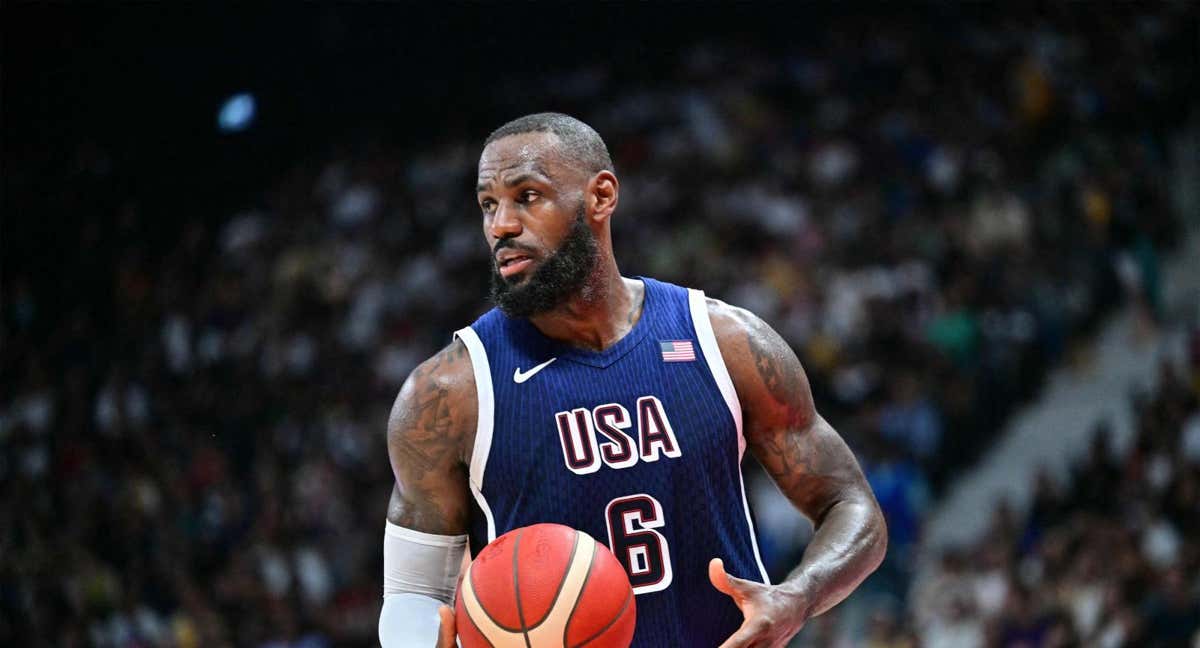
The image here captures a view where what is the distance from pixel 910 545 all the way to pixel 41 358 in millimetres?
7700

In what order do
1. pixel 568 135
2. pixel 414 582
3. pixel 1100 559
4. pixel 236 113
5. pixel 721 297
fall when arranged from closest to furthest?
pixel 414 582
pixel 568 135
pixel 1100 559
pixel 236 113
pixel 721 297

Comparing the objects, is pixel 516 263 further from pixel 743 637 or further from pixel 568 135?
pixel 743 637

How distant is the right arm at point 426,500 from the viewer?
373 cm

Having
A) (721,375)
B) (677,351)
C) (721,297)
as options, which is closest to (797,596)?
(721,375)

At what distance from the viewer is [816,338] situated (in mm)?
12547

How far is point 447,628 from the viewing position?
11.4 ft

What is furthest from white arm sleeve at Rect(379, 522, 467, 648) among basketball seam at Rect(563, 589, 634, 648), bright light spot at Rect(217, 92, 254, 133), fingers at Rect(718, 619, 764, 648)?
bright light spot at Rect(217, 92, 254, 133)

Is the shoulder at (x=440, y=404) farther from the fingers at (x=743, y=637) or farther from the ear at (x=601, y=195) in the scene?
the fingers at (x=743, y=637)

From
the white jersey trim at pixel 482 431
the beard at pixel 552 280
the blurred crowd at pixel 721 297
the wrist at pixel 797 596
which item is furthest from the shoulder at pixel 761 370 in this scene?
the blurred crowd at pixel 721 297

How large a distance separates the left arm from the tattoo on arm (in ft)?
2.26

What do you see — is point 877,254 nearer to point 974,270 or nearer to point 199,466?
point 974,270

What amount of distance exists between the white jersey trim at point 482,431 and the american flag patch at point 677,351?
0.45m

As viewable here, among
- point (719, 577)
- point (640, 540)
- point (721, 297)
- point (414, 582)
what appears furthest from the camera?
point (721, 297)

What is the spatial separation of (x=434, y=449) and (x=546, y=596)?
1.93 ft
